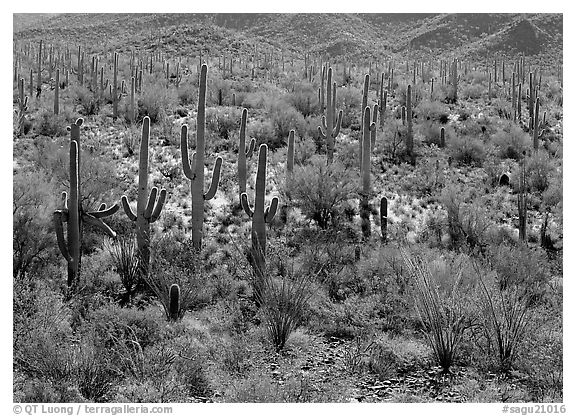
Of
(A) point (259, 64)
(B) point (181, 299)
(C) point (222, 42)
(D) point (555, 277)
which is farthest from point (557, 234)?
(C) point (222, 42)

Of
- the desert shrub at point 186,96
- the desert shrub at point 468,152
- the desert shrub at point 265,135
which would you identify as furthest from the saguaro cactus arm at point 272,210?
the desert shrub at point 186,96

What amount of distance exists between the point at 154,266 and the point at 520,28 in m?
65.0

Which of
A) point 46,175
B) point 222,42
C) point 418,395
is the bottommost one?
point 418,395

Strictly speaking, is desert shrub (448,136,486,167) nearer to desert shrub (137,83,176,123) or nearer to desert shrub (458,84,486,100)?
desert shrub (137,83,176,123)

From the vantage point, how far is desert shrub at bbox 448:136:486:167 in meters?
26.9

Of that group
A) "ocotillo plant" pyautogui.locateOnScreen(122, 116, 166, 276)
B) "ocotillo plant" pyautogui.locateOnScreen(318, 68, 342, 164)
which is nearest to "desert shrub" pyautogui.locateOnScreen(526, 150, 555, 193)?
"ocotillo plant" pyautogui.locateOnScreen(318, 68, 342, 164)

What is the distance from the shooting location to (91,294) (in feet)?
42.6

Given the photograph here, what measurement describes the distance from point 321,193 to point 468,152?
10205mm

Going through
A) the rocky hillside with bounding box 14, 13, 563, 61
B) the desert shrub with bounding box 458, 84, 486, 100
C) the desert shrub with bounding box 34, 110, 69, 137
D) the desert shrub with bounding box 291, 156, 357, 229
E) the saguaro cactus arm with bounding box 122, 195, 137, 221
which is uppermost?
the rocky hillside with bounding box 14, 13, 563, 61

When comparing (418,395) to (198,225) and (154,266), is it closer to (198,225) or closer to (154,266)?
(154,266)

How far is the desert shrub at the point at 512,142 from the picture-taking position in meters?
27.6

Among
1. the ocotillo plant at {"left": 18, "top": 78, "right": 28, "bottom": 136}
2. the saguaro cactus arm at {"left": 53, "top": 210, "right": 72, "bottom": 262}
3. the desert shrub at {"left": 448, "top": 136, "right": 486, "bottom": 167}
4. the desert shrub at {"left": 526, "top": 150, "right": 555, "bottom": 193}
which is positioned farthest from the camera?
the desert shrub at {"left": 448, "top": 136, "right": 486, "bottom": 167}

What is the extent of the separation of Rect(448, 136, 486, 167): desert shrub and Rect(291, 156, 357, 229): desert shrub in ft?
26.9

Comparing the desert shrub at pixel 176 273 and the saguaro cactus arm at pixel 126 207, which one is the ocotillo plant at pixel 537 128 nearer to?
the desert shrub at pixel 176 273
